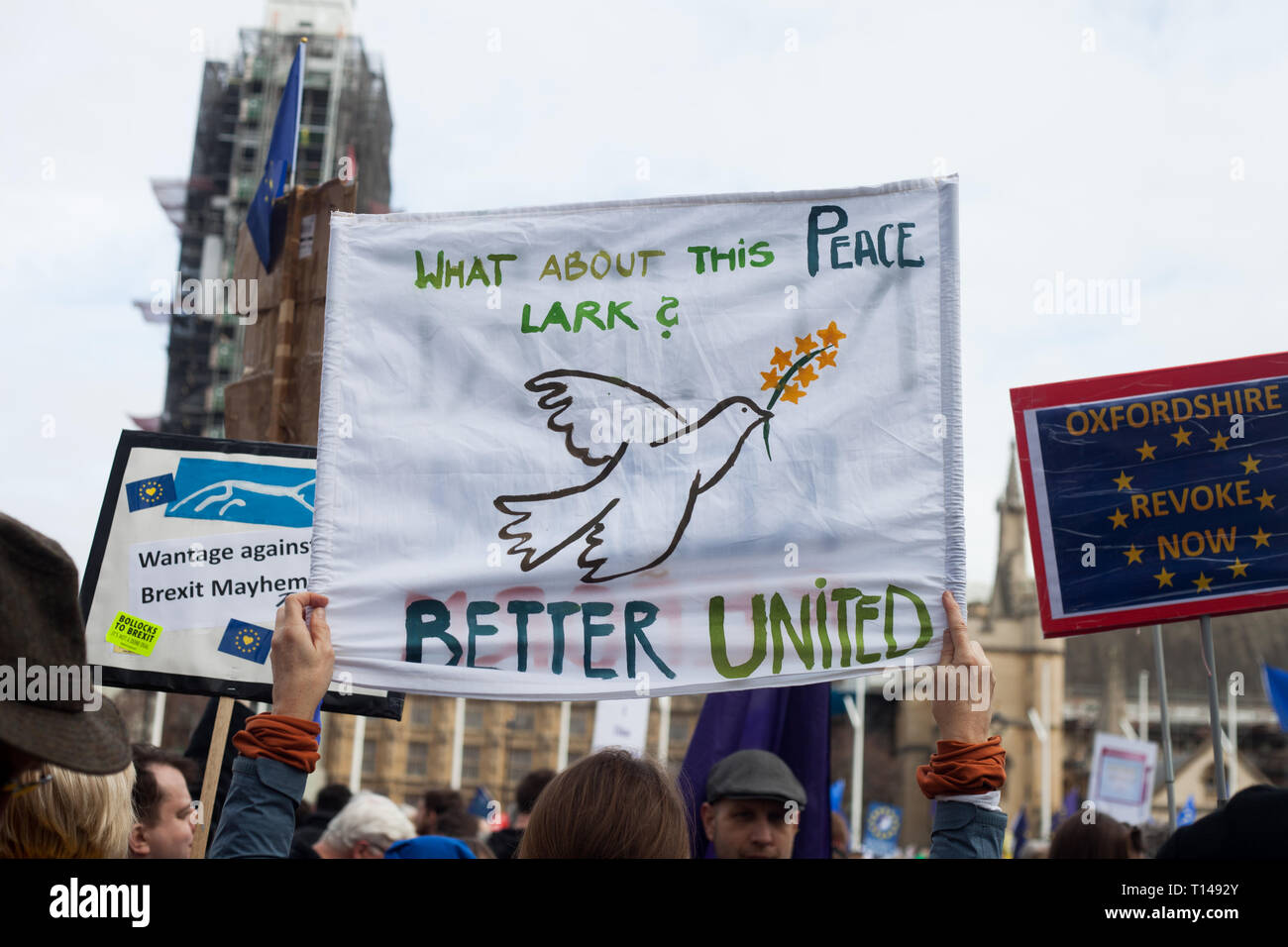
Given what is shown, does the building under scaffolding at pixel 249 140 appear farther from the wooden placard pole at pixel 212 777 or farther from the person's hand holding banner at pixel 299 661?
the person's hand holding banner at pixel 299 661

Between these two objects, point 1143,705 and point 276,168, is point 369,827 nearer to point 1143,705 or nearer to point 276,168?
point 276,168

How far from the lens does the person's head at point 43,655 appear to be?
1.65m

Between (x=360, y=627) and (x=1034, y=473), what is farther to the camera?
(x=1034, y=473)

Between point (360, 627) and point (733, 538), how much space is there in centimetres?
94

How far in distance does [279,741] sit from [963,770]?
1264 mm

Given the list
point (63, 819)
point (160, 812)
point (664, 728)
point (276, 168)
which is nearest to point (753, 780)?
point (160, 812)

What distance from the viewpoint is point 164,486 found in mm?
4203

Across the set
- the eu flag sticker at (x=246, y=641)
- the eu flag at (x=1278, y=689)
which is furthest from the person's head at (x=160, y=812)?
the eu flag at (x=1278, y=689)

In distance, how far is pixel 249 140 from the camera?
Answer: 6094cm

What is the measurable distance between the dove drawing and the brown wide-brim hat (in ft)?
5.15

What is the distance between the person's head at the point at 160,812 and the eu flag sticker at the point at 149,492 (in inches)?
32.5
